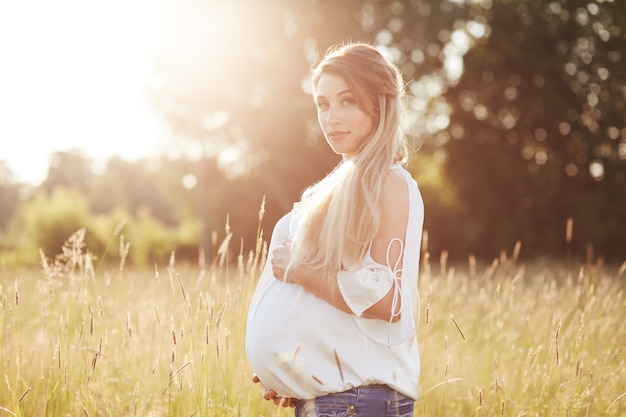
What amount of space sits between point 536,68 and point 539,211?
14.6 feet

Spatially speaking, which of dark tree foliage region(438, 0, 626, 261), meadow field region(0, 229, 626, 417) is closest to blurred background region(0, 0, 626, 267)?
dark tree foliage region(438, 0, 626, 261)

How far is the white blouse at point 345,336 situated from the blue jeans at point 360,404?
0.03 meters

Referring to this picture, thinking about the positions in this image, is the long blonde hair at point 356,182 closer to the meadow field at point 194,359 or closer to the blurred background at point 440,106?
the meadow field at point 194,359

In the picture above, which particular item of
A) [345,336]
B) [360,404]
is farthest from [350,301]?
[360,404]

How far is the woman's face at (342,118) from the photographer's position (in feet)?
7.78

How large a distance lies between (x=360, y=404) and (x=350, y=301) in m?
0.36

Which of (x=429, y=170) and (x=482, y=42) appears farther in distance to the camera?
(x=429, y=170)

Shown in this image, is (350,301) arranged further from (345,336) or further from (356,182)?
(356,182)

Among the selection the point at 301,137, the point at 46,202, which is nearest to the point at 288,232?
the point at 301,137

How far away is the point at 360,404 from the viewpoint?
2.10m

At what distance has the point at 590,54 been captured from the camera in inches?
762

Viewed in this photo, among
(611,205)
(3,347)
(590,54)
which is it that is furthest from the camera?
(590,54)

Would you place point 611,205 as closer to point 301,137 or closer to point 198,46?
point 301,137

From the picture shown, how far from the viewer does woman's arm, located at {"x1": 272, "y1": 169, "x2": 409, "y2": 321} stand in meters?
2.07
